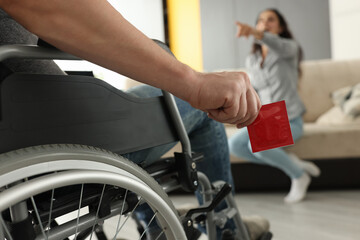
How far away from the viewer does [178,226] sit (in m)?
0.65

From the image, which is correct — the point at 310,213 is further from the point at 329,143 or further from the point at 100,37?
the point at 100,37

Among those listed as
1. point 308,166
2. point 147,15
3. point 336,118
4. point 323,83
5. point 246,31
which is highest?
point 147,15

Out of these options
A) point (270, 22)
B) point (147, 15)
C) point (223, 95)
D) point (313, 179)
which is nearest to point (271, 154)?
point (313, 179)

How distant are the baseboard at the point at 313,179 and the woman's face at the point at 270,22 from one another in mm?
838

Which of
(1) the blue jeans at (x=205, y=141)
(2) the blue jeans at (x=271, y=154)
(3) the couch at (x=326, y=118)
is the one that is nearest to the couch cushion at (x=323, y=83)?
(3) the couch at (x=326, y=118)

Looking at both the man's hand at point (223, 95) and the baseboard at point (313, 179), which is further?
the baseboard at point (313, 179)

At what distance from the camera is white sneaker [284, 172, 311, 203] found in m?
2.27

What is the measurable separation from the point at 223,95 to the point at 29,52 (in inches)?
10.5

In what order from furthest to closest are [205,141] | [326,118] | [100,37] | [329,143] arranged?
[326,118] → [329,143] → [205,141] → [100,37]

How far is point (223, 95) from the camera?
59 cm

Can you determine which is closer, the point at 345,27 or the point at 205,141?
the point at 205,141

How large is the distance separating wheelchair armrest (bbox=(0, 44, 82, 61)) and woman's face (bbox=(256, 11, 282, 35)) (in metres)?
2.15

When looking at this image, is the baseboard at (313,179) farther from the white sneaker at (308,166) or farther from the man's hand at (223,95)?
the man's hand at (223,95)

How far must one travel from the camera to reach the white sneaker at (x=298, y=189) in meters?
2.27
